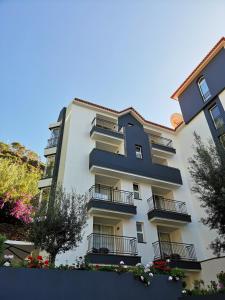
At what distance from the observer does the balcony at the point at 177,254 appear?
17188 millimetres

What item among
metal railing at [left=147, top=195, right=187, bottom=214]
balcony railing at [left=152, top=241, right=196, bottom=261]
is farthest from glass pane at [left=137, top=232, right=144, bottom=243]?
metal railing at [left=147, top=195, right=187, bottom=214]

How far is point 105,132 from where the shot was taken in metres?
22.2

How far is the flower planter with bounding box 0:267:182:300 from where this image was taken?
8.07 m

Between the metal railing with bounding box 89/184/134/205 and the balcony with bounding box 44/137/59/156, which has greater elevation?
the balcony with bounding box 44/137/59/156

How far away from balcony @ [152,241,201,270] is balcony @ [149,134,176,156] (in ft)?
28.8

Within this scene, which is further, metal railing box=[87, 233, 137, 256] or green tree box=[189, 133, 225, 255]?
metal railing box=[87, 233, 137, 256]

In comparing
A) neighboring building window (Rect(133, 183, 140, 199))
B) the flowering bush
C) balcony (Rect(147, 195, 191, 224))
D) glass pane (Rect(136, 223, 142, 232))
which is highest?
neighboring building window (Rect(133, 183, 140, 199))

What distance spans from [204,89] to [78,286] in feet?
69.4

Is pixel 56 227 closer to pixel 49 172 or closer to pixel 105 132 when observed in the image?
pixel 49 172

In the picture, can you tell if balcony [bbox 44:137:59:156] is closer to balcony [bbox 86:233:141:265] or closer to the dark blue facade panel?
balcony [bbox 86:233:141:265]

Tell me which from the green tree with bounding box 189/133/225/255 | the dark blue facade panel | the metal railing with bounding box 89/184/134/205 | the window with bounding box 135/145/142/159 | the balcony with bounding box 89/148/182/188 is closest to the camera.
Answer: the green tree with bounding box 189/133/225/255

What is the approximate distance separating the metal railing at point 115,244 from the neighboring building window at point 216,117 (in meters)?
12.0

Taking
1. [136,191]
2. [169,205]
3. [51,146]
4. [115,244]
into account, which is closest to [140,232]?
[115,244]

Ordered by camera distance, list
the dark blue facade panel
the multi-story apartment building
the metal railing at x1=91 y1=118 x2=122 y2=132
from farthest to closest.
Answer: the metal railing at x1=91 y1=118 x2=122 y2=132 < the dark blue facade panel < the multi-story apartment building
